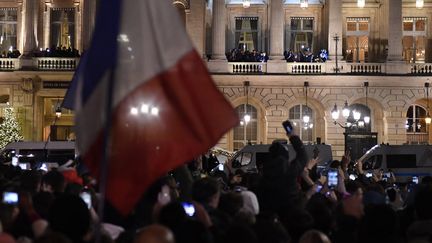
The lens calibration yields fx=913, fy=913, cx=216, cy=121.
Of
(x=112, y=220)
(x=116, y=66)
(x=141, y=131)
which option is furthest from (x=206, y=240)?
(x=112, y=220)

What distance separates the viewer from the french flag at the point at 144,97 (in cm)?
829

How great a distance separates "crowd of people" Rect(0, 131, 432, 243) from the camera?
27.0ft

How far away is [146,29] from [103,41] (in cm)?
41

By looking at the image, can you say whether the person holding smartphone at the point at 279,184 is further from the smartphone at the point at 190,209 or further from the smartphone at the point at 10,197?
the smartphone at the point at 10,197

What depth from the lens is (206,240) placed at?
8102 mm

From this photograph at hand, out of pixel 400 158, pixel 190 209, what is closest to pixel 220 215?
pixel 190 209

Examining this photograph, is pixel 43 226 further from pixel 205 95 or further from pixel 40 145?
pixel 40 145

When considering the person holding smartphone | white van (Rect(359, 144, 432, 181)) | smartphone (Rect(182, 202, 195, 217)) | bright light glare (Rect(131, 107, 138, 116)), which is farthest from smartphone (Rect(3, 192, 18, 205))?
white van (Rect(359, 144, 432, 181))

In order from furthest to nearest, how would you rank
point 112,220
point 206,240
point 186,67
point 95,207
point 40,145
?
point 40,145 → point 95,207 → point 112,220 → point 186,67 → point 206,240

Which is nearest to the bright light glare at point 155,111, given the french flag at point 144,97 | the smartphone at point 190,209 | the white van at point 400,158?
the french flag at point 144,97

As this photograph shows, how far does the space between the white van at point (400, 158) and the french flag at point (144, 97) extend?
3142 cm

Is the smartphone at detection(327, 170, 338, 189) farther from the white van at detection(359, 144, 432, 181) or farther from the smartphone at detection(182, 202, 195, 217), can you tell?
the white van at detection(359, 144, 432, 181)

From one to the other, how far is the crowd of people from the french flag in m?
0.59

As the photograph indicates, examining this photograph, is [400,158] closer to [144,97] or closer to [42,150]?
[42,150]
